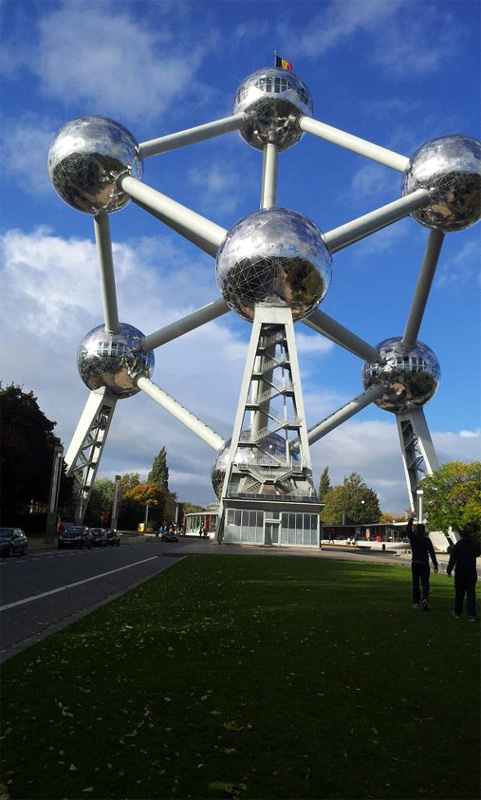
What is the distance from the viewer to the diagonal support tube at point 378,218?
36.3 m

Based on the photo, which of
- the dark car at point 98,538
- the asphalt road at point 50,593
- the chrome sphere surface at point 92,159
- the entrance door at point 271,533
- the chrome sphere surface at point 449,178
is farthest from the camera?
the dark car at point 98,538

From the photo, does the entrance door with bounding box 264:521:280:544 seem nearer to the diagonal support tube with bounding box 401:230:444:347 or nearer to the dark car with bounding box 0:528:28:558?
the dark car with bounding box 0:528:28:558

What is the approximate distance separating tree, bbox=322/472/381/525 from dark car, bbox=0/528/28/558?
72.7 metres

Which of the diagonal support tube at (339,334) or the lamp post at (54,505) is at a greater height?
the diagonal support tube at (339,334)

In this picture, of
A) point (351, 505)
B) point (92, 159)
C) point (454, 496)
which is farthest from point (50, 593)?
point (351, 505)

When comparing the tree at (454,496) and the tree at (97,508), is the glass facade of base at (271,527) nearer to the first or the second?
the tree at (454,496)

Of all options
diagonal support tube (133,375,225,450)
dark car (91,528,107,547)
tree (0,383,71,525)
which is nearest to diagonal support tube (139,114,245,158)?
diagonal support tube (133,375,225,450)

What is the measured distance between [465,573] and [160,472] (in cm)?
9566

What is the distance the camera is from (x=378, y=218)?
120 ft

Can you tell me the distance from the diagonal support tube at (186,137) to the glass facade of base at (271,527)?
20.9m

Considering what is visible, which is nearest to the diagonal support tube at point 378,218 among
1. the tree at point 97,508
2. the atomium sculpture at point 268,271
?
the atomium sculpture at point 268,271

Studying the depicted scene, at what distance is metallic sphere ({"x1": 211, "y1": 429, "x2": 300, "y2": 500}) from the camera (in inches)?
1527

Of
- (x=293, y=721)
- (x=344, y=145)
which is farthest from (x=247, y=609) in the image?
(x=344, y=145)

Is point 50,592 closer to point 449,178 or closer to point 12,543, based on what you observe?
point 12,543
